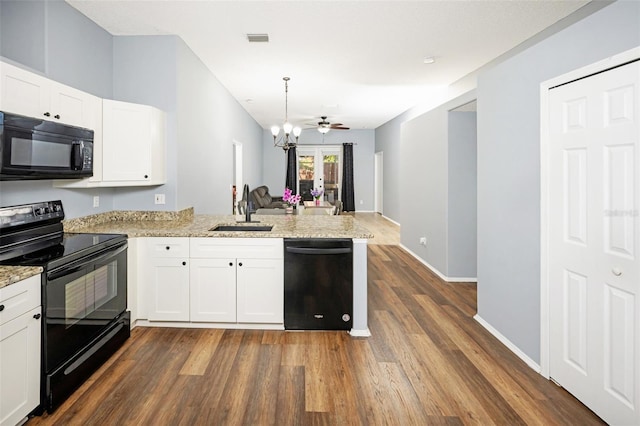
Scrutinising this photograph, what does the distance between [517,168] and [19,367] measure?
3.25 metres

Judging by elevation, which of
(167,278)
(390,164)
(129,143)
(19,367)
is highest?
(390,164)

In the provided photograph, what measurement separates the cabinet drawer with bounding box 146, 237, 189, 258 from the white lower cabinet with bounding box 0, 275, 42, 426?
1.14m

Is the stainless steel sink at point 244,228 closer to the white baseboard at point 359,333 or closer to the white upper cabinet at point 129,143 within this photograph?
the white upper cabinet at point 129,143

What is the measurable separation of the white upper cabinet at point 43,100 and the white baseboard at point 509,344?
3.66 metres

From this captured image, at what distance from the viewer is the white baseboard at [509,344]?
8.17 ft

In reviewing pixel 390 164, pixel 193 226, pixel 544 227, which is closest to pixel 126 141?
pixel 193 226

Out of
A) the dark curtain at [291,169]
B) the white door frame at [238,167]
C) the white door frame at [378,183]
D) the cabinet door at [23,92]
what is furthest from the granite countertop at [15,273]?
the white door frame at [378,183]

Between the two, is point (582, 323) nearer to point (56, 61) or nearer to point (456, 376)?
point (456, 376)

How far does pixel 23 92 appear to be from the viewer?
2.21m

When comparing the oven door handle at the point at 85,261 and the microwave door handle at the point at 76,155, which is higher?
the microwave door handle at the point at 76,155

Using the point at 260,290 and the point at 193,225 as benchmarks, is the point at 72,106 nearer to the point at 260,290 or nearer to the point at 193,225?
the point at 193,225

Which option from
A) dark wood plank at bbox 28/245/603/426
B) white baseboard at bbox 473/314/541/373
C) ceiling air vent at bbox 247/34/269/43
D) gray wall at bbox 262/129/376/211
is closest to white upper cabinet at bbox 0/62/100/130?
ceiling air vent at bbox 247/34/269/43

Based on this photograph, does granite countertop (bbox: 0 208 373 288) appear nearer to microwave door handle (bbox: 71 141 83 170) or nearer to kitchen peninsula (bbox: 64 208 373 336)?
kitchen peninsula (bbox: 64 208 373 336)

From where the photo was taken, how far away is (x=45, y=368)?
6.33 feet
